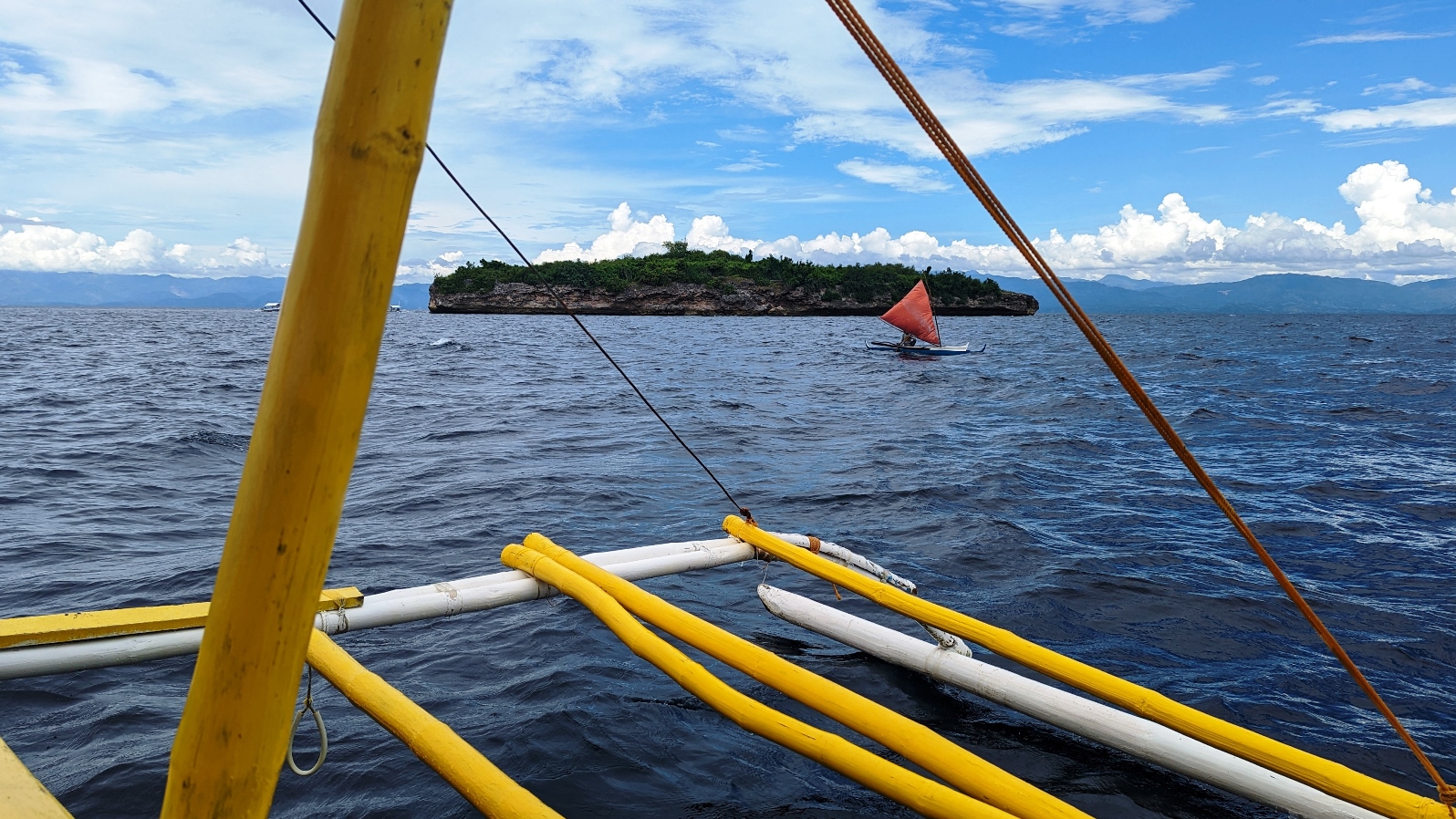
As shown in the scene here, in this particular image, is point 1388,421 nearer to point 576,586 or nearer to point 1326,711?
point 1326,711

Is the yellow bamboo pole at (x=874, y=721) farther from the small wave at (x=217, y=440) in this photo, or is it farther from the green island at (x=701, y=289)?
the green island at (x=701, y=289)

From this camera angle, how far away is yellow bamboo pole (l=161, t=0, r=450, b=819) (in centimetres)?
180

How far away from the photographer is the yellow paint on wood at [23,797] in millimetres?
Answer: 2871

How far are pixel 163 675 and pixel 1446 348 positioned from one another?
241ft

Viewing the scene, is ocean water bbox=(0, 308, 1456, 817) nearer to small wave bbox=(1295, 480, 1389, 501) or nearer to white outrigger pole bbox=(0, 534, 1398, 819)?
small wave bbox=(1295, 480, 1389, 501)

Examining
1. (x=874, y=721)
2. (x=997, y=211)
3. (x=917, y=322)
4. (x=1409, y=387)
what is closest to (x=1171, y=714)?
(x=874, y=721)

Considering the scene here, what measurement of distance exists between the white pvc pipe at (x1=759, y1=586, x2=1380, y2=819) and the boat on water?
0.5 inches

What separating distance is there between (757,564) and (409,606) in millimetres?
5047

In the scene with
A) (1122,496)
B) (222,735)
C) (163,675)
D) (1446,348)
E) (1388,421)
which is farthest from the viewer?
(1446,348)

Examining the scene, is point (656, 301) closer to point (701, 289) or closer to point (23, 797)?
point (701, 289)

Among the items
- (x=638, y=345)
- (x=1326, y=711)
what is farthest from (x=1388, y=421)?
(x=638, y=345)

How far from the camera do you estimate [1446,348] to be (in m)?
57.2

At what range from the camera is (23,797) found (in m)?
2.99

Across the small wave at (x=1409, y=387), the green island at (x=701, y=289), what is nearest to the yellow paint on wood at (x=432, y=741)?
the small wave at (x=1409, y=387)
